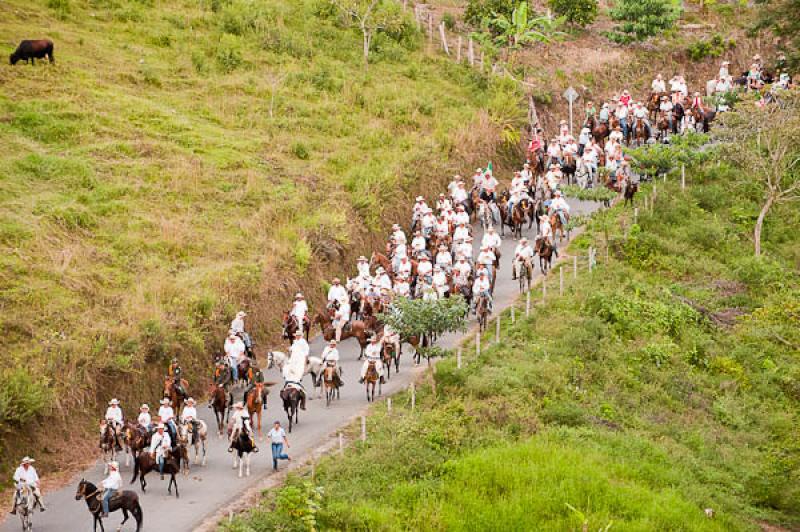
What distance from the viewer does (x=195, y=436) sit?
23625 millimetres

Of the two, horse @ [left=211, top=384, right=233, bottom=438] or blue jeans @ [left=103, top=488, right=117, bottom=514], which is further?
horse @ [left=211, top=384, right=233, bottom=438]

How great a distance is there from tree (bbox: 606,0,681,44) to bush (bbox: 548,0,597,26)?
3.79 feet

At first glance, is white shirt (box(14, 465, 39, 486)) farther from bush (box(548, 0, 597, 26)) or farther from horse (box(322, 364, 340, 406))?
bush (box(548, 0, 597, 26))

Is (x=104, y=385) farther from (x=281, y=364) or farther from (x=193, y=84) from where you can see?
(x=193, y=84)

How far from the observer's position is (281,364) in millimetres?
27438

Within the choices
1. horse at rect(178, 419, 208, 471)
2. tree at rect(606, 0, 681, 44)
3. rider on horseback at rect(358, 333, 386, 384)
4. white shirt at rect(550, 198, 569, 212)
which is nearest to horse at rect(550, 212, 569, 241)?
white shirt at rect(550, 198, 569, 212)

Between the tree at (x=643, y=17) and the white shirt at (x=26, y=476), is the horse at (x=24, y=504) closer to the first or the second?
the white shirt at (x=26, y=476)

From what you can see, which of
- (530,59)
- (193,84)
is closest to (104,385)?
(193,84)

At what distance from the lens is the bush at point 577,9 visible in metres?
53.1

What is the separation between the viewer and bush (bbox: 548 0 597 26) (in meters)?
53.1

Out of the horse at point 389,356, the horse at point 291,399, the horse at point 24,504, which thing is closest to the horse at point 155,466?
the horse at point 24,504

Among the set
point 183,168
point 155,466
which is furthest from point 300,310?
point 183,168

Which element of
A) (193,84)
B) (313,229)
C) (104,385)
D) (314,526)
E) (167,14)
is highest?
(167,14)

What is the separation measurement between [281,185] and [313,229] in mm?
3225
